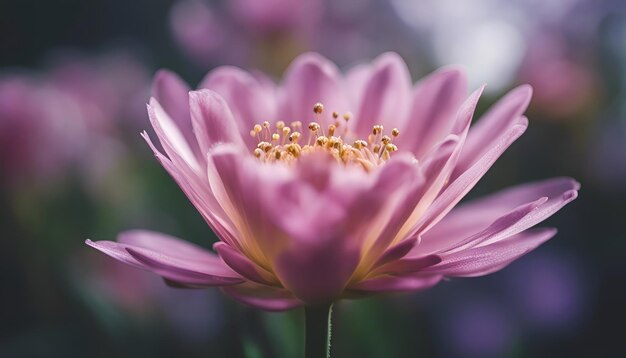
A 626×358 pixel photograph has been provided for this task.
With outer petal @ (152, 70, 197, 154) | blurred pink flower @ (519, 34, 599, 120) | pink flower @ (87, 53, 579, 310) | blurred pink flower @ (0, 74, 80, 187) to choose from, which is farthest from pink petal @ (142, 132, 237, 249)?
blurred pink flower @ (519, 34, 599, 120)

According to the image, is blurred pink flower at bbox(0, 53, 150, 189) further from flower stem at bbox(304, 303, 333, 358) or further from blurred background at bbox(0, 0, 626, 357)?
flower stem at bbox(304, 303, 333, 358)

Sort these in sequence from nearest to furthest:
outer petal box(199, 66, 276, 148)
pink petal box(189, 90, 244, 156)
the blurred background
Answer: pink petal box(189, 90, 244, 156) → outer petal box(199, 66, 276, 148) → the blurred background

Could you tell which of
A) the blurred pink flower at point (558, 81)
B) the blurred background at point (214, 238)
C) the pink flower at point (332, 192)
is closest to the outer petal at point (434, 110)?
the pink flower at point (332, 192)

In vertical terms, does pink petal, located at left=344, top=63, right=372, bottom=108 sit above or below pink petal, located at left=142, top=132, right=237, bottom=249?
above

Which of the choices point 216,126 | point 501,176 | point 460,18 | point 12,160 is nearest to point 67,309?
point 12,160

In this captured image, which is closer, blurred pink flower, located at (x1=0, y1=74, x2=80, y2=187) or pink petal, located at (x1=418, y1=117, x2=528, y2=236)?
pink petal, located at (x1=418, y1=117, x2=528, y2=236)
